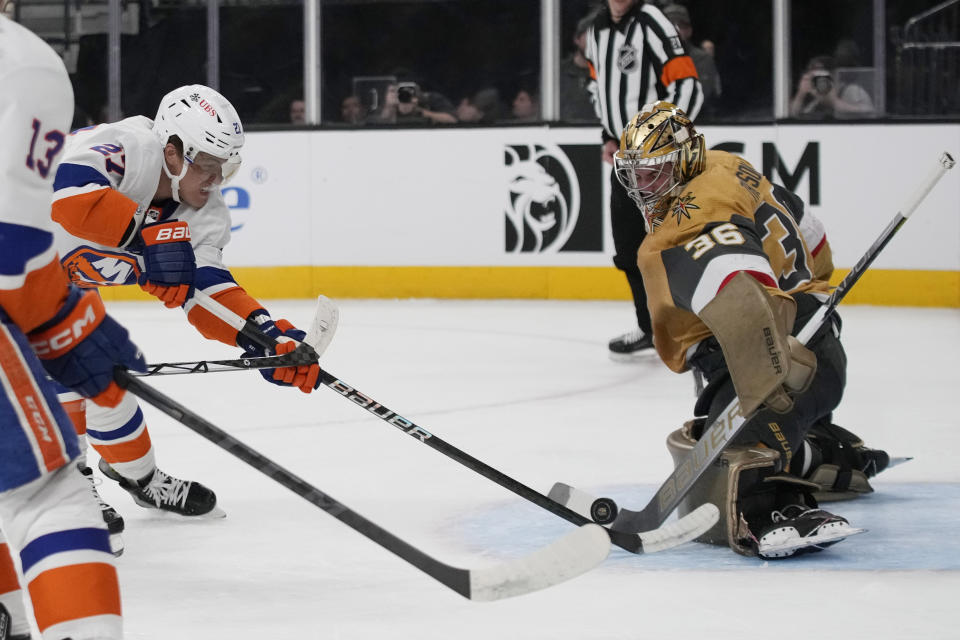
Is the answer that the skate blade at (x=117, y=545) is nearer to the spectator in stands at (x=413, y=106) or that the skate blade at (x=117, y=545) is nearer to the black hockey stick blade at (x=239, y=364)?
the black hockey stick blade at (x=239, y=364)

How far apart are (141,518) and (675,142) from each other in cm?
120

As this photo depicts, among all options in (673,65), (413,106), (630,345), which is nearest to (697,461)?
(630,345)

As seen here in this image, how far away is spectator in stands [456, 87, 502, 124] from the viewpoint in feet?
22.0

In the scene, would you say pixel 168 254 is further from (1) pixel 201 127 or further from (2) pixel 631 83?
(2) pixel 631 83

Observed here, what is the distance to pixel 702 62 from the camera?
251 inches

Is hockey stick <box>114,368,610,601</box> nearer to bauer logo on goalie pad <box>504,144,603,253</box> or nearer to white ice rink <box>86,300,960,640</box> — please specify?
white ice rink <box>86,300,960,640</box>

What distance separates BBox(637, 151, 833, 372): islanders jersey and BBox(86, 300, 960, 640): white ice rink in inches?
15.4

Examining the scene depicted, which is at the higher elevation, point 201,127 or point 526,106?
point 526,106

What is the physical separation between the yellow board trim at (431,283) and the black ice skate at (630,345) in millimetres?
1681

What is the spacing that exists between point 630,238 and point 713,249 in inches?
96.7

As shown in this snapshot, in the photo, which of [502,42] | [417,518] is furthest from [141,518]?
[502,42]

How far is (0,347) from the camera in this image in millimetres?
1416

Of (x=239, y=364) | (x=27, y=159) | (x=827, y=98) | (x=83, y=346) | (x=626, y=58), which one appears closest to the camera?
(x=27, y=159)

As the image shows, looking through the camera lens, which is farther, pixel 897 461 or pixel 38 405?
pixel 897 461
